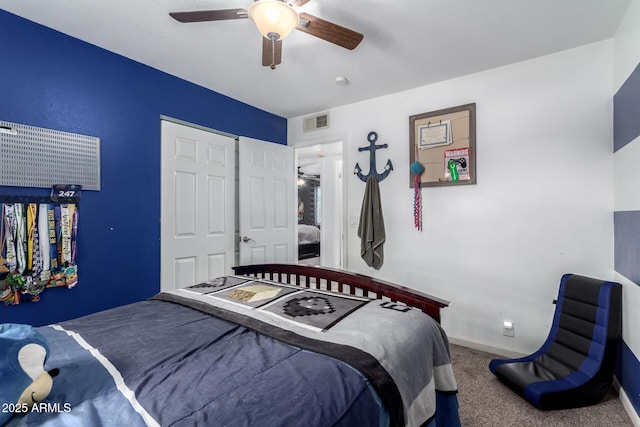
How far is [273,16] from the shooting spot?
1.42 meters

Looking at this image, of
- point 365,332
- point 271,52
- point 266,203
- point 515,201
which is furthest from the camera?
point 266,203

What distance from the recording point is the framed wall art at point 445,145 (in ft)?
9.08

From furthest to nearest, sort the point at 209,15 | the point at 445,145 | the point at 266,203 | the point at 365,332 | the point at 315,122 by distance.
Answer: the point at 315,122, the point at 266,203, the point at 445,145, the point at 209,15, the point at 365,332

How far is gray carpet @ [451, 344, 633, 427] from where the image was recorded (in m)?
1.76

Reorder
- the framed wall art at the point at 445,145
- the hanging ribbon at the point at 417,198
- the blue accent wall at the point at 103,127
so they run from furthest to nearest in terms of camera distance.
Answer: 1. the hanging ribbon at the point at 417,198
2. the framed wall art at the point at 445,145
3. the blue accent wall at the point at 103,127

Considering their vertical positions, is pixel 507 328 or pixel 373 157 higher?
pixel 373 157

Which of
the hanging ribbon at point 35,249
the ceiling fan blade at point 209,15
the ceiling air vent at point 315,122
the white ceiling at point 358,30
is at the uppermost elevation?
the white ceiling at point 358,30

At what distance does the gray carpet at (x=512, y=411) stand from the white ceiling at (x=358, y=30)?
2.45 meters

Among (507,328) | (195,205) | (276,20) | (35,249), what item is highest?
(276,20)

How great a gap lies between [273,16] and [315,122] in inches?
93.3

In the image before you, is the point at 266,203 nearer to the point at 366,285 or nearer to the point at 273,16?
the point at 366,285

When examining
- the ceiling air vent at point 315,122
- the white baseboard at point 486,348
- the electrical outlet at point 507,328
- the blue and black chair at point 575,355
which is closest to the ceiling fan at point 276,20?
the ceiling air vent at point 315,122

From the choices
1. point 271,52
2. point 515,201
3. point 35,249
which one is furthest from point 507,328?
point 35,249

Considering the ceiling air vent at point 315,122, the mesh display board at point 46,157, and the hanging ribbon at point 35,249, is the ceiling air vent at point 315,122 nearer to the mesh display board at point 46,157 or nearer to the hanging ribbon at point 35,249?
the mesh display board at point 46,157
